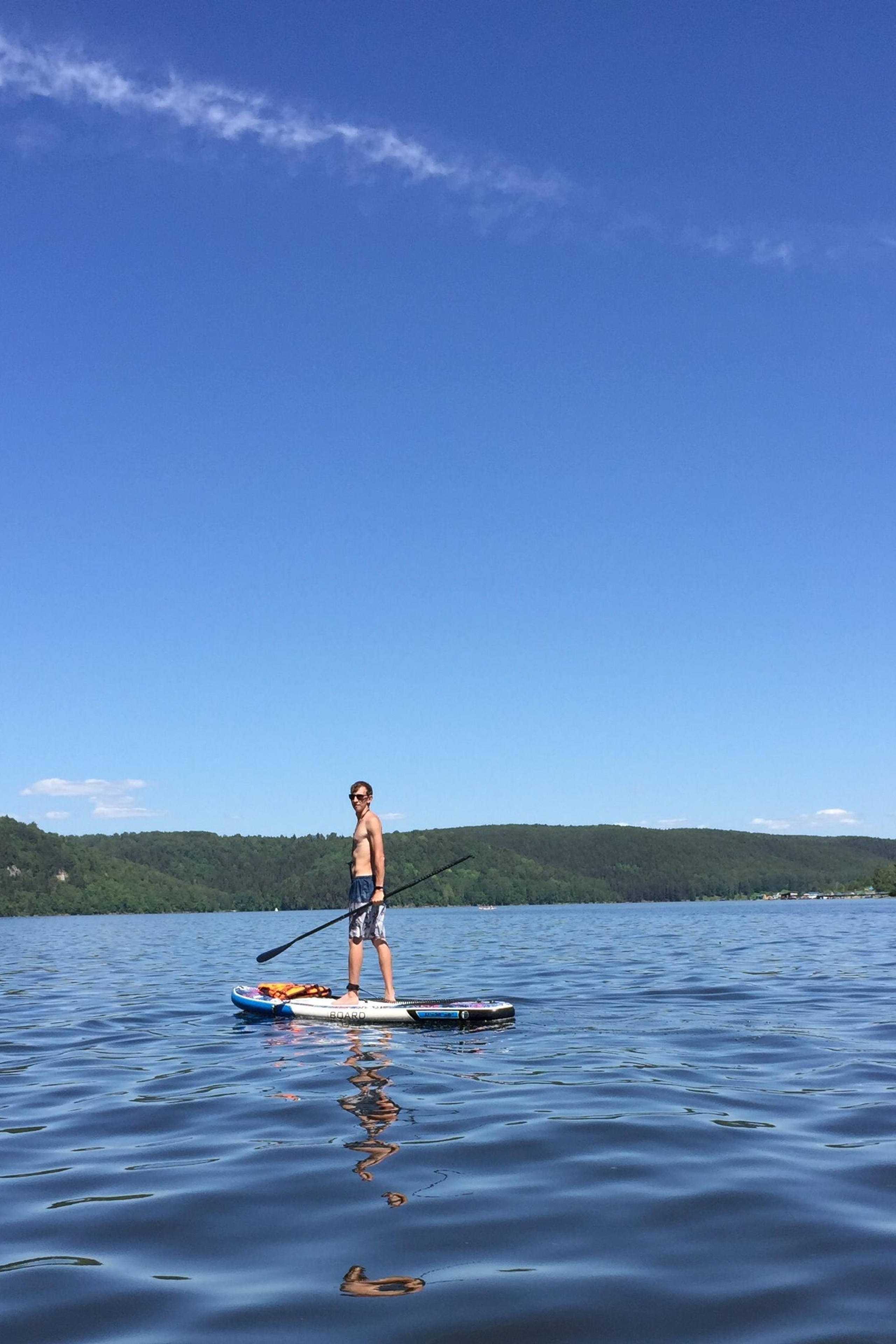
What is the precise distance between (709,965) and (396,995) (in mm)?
9204

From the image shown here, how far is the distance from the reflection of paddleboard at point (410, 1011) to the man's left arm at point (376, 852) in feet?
4.84

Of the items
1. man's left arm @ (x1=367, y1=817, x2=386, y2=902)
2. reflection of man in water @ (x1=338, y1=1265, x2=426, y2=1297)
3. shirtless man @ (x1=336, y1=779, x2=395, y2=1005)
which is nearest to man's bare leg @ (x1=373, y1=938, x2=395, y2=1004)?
shirtless man @ (x1=336, y1=779, x2=395, y2=1005)

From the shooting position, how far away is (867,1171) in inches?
259

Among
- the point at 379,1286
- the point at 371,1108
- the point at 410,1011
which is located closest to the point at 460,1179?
the point at 379,1286

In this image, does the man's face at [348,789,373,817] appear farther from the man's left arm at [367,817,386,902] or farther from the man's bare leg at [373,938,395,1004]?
the man's bare leg at [373,938,395,1004]

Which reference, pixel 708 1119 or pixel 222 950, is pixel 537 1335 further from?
pixel 222 950

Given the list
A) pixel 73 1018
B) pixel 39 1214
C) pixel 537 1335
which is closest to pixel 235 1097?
pixel 39 1214

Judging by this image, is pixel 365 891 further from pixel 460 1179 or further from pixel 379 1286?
pixel 379 1286

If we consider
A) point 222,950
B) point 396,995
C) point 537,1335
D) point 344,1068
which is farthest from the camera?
point 222,950

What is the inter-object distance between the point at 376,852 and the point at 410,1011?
2.26 metres

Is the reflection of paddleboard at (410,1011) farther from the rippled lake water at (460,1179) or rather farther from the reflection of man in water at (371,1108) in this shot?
the reflection of man in water at (371,1108)

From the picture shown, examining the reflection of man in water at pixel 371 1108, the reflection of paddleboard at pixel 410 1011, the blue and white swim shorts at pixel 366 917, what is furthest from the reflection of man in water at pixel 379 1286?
the blue and white swim shorts at pixel 366 917

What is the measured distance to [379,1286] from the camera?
4848 mm

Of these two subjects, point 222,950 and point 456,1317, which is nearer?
Result: point 456,1317
